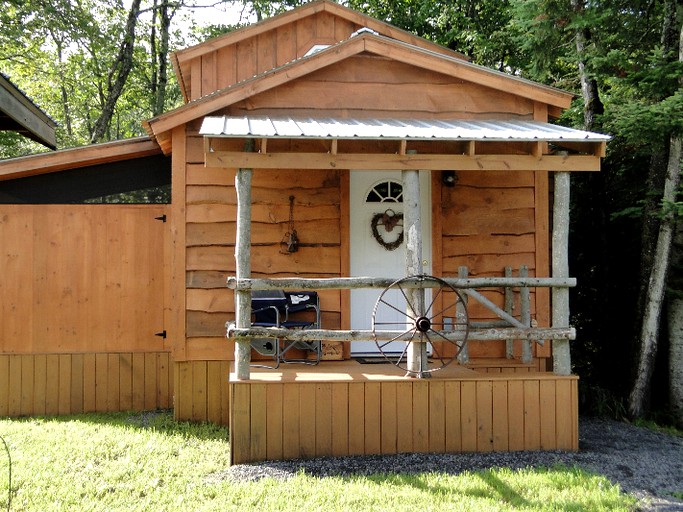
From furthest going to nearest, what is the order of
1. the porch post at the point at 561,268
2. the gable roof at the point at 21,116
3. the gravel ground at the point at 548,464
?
the porch post at the point at 561,268 → the gravel ground at the point at 548,464 → the gable roof at the point at 21,116

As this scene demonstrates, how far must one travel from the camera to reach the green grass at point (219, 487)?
13.7ft

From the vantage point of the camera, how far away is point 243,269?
5477 mm

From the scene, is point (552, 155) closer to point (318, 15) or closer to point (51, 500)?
point (318, 15)

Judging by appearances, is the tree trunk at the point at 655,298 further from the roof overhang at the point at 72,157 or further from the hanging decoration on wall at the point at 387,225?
the roof overhang at the point at 72,157

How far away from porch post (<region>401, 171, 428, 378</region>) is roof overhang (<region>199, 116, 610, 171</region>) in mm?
316

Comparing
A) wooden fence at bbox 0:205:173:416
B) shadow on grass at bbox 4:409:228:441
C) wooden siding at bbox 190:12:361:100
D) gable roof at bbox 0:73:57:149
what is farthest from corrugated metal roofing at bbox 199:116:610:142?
shadow on grass at bbox 4:409:228:441

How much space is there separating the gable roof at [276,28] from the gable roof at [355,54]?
65.7 inches

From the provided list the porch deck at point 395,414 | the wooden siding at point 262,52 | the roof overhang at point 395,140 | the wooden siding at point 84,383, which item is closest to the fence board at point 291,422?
the porch deck at point 395,414

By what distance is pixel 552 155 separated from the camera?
5773 mm

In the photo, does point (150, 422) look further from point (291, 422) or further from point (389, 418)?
point (389, 418)

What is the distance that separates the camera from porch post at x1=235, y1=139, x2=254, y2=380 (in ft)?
17.7

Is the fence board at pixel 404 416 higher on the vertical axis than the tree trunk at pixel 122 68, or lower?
lower

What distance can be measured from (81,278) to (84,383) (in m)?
1.25

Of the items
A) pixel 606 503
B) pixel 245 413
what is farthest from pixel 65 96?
pixel 606 503
